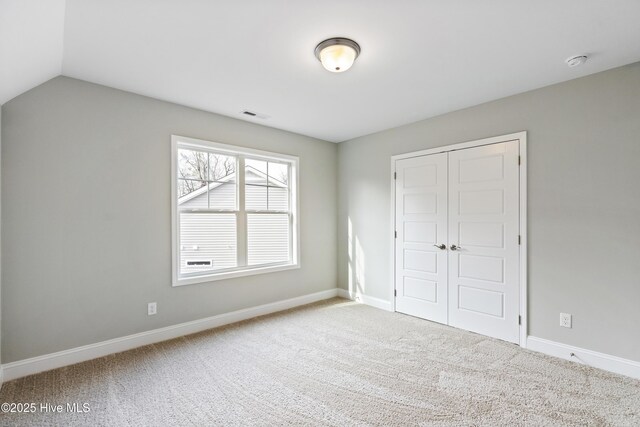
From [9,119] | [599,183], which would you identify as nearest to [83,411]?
[9,119]

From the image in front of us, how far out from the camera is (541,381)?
2420 mm

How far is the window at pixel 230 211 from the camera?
346 cm

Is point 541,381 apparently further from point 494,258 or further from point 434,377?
point 494,258

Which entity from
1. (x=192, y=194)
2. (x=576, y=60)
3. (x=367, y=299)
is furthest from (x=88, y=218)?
(x=576, y=60)

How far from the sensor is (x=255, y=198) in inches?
163

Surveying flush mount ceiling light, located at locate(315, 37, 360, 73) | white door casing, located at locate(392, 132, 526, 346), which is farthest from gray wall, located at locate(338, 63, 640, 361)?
flush mount ceiling light, located at locate(315, 37, 360, 73)

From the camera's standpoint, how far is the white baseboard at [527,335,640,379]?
2.47 m

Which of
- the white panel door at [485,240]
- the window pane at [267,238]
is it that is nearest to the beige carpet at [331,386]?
the white panel door at [485,240]

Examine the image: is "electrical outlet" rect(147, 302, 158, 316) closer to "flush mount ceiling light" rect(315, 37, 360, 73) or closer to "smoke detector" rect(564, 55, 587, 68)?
"flush mount ceiling light" rect(315, 37, 360, 73)

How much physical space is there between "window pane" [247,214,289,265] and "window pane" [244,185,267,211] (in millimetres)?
112

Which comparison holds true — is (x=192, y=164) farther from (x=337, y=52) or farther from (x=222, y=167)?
(x=337, y=52)

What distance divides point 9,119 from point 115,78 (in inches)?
33.6

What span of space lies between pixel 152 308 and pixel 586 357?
4.19 metres

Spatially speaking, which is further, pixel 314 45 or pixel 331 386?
pixel 331 386
